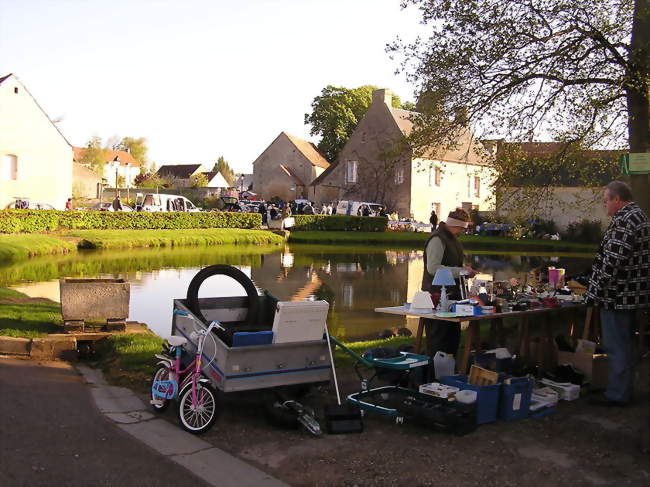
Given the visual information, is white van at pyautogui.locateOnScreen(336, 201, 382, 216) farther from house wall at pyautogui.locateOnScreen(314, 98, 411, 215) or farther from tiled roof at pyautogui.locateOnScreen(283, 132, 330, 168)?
tiled roof at pyautogui.locateOnScreen(283, 132, 330, 168)

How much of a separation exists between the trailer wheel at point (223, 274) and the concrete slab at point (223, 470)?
5.76ft

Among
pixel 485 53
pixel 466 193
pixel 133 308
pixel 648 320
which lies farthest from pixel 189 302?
pixel 466 193

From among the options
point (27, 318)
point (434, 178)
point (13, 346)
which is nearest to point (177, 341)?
point (13, 346)

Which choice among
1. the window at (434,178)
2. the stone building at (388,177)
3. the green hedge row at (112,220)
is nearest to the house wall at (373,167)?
the stone building at (388,177)

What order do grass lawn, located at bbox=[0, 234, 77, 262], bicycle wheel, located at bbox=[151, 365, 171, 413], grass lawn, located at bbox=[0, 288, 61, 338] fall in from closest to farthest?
1. bicycle wheel, located at bbox=[151, 365, 171, 413]
2. grass lawn, located at bbox=[0, 288, 61, 338]
3. grass lawn, located at bbox=[0, 234, 77, 262]

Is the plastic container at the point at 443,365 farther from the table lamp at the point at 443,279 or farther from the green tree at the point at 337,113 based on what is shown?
the green tree at the point at 337,113

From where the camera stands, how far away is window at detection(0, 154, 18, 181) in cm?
4197

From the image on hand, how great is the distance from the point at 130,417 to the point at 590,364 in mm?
5133

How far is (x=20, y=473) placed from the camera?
4660 mm

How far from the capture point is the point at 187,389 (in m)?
5.94

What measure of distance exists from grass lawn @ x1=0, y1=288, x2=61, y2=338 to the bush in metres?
33.8

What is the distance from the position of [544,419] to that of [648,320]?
2.92 metres

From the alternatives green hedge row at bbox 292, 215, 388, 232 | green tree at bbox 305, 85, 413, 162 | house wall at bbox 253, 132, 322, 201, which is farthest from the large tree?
green tree at bbox 305, 85, 413, 162

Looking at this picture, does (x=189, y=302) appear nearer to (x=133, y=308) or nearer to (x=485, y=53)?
(x=485, y=53)
